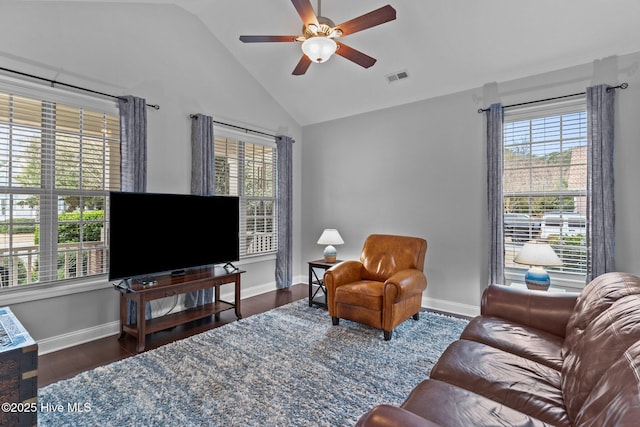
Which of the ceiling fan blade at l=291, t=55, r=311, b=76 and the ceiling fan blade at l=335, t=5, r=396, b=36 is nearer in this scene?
the ceiling fan blade at l=335, t=5, r=396, b=36

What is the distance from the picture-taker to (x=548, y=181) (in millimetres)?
3525

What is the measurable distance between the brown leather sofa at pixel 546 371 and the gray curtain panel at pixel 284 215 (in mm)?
3378

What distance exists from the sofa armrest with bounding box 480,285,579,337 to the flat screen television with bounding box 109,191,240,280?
2923 mm

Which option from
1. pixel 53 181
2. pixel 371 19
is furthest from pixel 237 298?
pixel 371 19

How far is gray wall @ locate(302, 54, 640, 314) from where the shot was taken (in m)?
3.09

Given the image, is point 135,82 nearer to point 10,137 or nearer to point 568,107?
point 10,137

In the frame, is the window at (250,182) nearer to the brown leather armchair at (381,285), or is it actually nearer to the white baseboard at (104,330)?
the white baseboard at (104,330)

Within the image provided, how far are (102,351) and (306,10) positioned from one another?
11.2 feet

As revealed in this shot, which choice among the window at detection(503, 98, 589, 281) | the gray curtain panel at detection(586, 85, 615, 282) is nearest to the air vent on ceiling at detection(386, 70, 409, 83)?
the window at detection(503, 98, 589, 281)

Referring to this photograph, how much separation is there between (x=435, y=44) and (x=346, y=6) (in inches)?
42.3

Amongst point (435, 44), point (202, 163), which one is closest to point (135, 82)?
point (202, 163)

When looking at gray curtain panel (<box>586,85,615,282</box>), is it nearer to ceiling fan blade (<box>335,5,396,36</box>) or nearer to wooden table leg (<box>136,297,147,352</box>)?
ceiling fan blade (<box>335,5,396,36</box>)

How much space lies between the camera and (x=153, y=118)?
3.64 meters

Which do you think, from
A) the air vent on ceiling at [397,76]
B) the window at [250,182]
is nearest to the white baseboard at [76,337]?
the window at [250,182]
